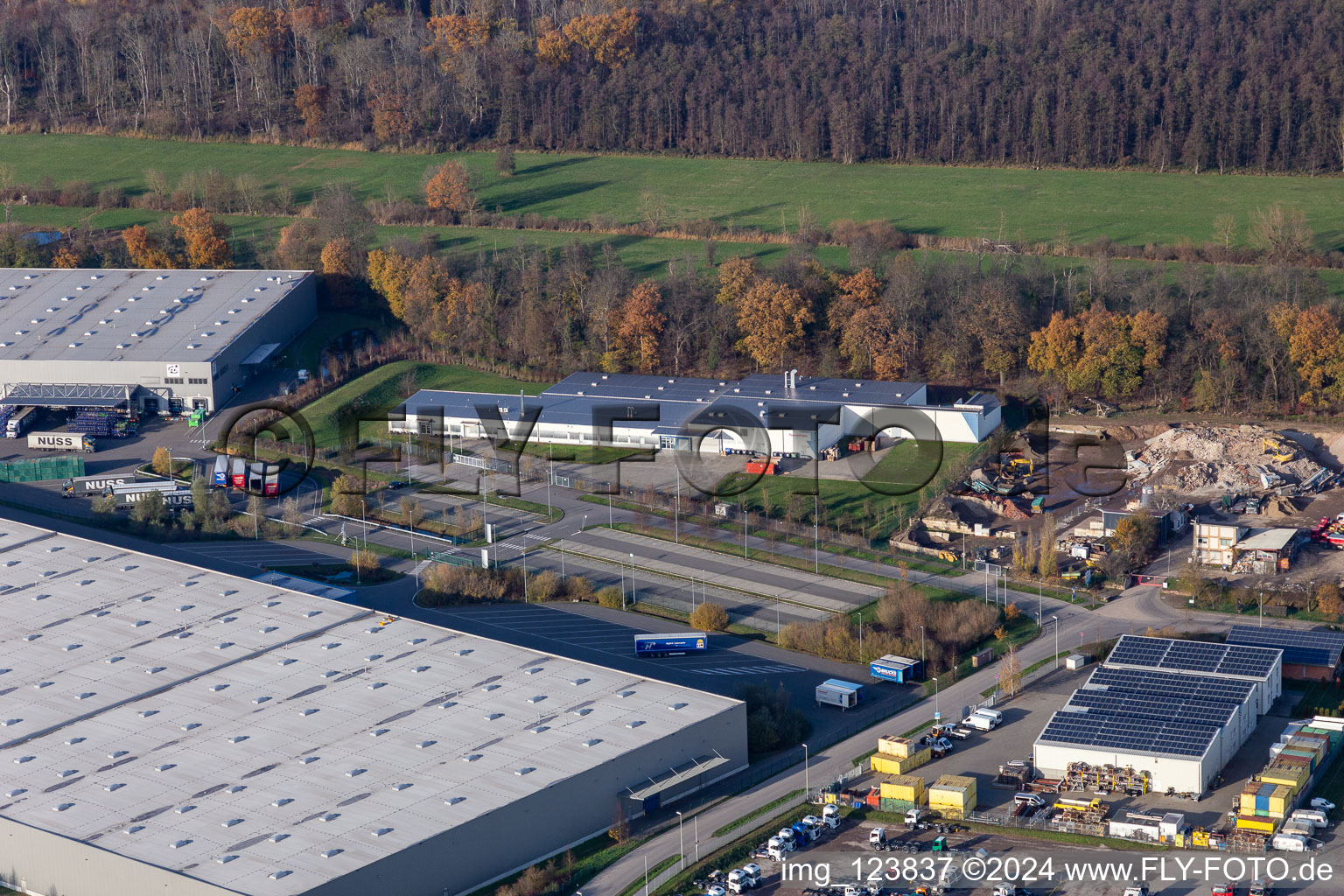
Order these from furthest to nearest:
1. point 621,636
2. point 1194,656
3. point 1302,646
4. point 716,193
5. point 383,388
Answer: point 716,193, point 383,388, point 621,636, point 1302,646, point 1194,656

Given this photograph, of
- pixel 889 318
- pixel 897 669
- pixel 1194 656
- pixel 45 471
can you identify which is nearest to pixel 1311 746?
pixel 1194 656

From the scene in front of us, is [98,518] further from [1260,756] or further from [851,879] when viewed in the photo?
[1260,756]

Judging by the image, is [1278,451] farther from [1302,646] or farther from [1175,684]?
[1175,684]

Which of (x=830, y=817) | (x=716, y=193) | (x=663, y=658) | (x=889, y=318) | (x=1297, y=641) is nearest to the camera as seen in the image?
(x=830, y=817)

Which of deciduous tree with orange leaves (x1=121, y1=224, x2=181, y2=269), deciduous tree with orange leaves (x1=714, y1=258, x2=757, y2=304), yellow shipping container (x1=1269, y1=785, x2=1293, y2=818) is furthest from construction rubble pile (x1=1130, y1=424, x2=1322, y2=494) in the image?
deciduous tree with orange leaves (x1=121, y1=224, x2=181, y2=269)

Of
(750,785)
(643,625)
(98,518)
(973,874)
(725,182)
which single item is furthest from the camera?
(725,182)

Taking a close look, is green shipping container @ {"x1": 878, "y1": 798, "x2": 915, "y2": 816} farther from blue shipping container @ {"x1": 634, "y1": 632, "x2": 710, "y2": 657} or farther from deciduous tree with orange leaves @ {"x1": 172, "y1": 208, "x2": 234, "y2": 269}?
deciduous tree with orange leaves @ {"x1": 172, "y1": 208, "x2": 234, "y2": 269}

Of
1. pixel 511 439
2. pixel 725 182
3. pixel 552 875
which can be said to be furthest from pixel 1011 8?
pixel 552 875

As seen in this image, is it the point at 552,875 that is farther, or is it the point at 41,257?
the point at 41,257
